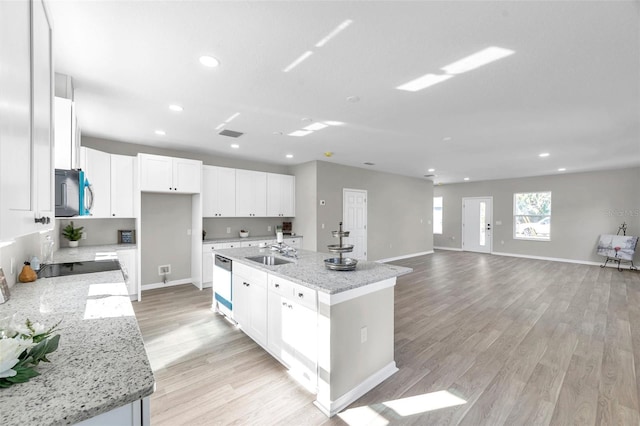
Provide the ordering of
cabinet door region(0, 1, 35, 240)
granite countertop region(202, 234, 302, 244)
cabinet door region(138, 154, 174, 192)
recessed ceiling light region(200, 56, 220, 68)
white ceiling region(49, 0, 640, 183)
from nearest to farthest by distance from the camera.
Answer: cabinet door region(0, 1, 35, 240) < white ceiling region(49, 0, 640, 183) < recessed ceiling light region(200, 56, 220, 68) < cabinet door region(138, 154, 174, 192) < granite countertop region(202, 234, 302, 244)

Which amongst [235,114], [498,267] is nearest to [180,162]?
[235,114]

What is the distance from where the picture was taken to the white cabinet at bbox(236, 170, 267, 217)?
224 inches

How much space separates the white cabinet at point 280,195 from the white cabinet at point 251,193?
0.43 feet

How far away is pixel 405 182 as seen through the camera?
8.60 metres

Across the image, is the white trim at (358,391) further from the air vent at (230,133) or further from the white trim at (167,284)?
the white trim at (167,284)

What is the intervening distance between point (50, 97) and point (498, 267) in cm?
844

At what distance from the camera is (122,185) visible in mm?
4414

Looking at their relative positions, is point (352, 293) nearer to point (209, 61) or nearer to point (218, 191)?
point (209, 61)

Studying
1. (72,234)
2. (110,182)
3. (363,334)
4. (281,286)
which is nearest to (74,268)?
(281,286)

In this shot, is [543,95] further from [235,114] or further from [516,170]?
[516,170]

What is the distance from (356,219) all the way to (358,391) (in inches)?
200

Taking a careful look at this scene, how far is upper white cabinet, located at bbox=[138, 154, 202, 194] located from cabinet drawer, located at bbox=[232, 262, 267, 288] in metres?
2.34

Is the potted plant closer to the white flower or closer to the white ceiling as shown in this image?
the white ceiling

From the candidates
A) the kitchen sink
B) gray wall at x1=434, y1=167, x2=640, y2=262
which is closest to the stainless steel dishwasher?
the kitchen sink
